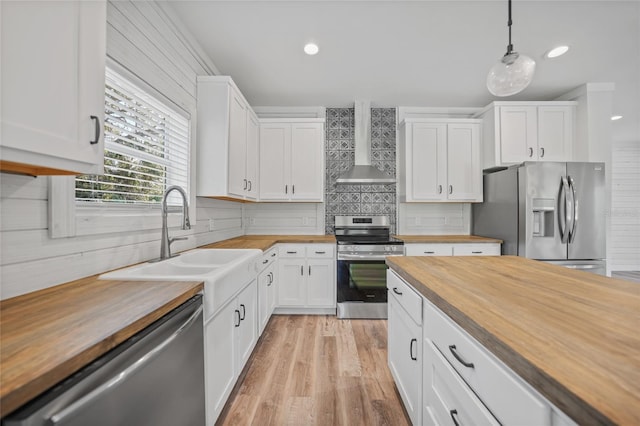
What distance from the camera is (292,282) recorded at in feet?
9.96

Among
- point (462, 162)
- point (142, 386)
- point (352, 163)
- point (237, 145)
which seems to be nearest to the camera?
point (142, 386)

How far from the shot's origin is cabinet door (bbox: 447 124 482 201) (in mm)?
3340

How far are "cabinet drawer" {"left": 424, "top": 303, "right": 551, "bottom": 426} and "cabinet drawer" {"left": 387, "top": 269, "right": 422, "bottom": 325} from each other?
0.20 m

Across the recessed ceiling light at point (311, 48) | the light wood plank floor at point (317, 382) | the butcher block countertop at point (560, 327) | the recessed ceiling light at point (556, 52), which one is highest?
the recessed ceiling light at point (556, 52)

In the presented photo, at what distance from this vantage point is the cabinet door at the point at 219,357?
4.12ft

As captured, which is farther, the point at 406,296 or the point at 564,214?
the point at 564,214

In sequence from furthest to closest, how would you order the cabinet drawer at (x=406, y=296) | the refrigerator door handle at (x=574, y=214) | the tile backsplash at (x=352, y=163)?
the tile backsplash at (x=352, y=163) → the refrigerator door handle at (x=574, y=214) → the cabinet drawer at (x=406, y=296)

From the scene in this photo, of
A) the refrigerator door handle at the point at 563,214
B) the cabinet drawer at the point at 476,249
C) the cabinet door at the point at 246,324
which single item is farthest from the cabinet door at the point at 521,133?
the cabinet door at the point at 246,324

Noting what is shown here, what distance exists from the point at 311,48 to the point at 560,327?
2.57 metres

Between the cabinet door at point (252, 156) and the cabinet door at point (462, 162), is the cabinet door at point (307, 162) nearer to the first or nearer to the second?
the cabinet door at point (252, 156)

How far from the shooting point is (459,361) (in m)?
0.84

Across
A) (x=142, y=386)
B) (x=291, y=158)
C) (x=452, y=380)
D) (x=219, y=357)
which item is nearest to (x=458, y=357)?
(x=452, y=380)

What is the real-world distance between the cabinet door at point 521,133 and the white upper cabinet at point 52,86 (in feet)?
12.4

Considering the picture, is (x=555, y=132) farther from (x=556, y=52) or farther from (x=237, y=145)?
(x=237, y=145)
